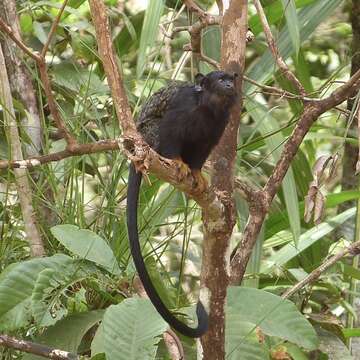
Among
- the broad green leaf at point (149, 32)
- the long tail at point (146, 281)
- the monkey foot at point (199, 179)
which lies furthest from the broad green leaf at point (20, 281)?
the broad green leaf at point (149, 32)

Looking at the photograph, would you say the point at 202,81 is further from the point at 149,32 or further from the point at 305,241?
the point at 305,241

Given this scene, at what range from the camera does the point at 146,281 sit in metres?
2.19

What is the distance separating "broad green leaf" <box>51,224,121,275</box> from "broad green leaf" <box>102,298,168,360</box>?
219 mm

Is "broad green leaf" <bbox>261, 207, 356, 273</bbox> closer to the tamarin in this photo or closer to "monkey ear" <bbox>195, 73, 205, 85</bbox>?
the tamarin

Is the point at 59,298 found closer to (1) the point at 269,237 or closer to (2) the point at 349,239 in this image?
(1) the point at 269,237

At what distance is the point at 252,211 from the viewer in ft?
8.01

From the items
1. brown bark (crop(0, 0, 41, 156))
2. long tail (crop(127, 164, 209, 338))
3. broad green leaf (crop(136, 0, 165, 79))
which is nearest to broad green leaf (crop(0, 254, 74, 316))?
long tail (crop(127, 164, 209, 338))

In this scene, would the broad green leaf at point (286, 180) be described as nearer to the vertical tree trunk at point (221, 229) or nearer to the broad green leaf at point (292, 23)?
the broad green leaf at point (292, 23)

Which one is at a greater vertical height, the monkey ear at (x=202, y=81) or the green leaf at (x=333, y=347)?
the monkey ear at (x=202, y=81)

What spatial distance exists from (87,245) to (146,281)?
30 centimetres

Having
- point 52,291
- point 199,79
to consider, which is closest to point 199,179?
point 199,79

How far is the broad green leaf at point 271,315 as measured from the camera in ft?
7.61

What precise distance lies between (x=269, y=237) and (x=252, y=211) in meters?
0.86

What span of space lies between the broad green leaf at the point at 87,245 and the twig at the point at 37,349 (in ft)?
0.94
